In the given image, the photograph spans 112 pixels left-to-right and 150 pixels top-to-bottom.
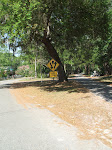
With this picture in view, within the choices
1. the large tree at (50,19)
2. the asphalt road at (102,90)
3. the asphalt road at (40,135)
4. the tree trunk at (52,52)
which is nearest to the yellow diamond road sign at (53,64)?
the large tree at (50,19)

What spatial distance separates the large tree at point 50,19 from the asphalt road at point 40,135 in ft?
24.3

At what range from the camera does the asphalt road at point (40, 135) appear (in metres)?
3.42

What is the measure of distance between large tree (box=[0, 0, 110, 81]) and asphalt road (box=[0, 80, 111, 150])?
739cm

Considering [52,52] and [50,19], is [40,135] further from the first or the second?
[52,52]

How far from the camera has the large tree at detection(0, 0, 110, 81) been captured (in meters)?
11.1

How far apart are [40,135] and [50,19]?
12954 millimetres

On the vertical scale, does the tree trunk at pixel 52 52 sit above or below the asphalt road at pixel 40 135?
above

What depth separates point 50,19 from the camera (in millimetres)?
14867

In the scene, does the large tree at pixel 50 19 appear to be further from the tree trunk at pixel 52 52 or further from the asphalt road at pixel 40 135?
the asphalt road at pixel 40 135

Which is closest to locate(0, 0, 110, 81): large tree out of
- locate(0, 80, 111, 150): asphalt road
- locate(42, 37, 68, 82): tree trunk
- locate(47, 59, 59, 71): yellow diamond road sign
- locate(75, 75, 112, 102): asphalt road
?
locate(42, 37, 68, 82): tree trunk

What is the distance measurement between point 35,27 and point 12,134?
9.29m

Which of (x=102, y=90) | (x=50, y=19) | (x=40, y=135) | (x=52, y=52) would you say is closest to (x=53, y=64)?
(x=52, y=52)

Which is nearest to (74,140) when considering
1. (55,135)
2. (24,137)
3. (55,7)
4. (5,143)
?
(55,135)

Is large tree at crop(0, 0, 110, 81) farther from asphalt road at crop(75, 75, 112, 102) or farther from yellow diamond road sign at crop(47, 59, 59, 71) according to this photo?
asphalt road at crop(75, 75, 112, 102)
